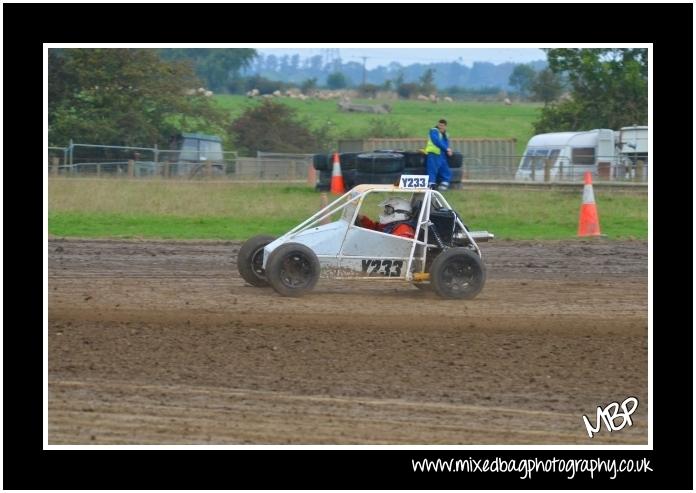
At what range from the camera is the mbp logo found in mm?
6945

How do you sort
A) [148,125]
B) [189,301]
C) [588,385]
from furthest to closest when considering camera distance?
[148,125]
[189,301]
[588,385]

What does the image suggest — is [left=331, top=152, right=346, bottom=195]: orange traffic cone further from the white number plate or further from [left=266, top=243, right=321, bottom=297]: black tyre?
[left=266, top=243, right=321, bottom=297]: black tyre

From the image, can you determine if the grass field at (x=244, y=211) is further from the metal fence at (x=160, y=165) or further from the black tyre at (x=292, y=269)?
the black tyre at (x=292, y=269)

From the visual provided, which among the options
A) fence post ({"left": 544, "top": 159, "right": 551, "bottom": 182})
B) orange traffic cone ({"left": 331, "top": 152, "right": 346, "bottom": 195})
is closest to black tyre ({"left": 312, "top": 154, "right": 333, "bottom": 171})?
orange traffic cone ({"left": 331, "top": 152, "right": 346, "bottom": 195})

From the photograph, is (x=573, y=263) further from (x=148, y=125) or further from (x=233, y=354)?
(x=148, y=125)

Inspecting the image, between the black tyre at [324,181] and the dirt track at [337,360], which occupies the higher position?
the black tyre at [324,181]

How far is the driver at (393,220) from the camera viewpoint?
1135 centimetres

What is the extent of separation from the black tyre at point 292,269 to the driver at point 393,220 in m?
0.79

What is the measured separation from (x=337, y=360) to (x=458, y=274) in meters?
2.99

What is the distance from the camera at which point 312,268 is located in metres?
10.9

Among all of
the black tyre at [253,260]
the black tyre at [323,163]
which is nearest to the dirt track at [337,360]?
the black tyre at [253,260]

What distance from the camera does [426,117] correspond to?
63.1 metres

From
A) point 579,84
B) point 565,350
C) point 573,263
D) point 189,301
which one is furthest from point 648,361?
point 579,84

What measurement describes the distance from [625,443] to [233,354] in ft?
10.1
